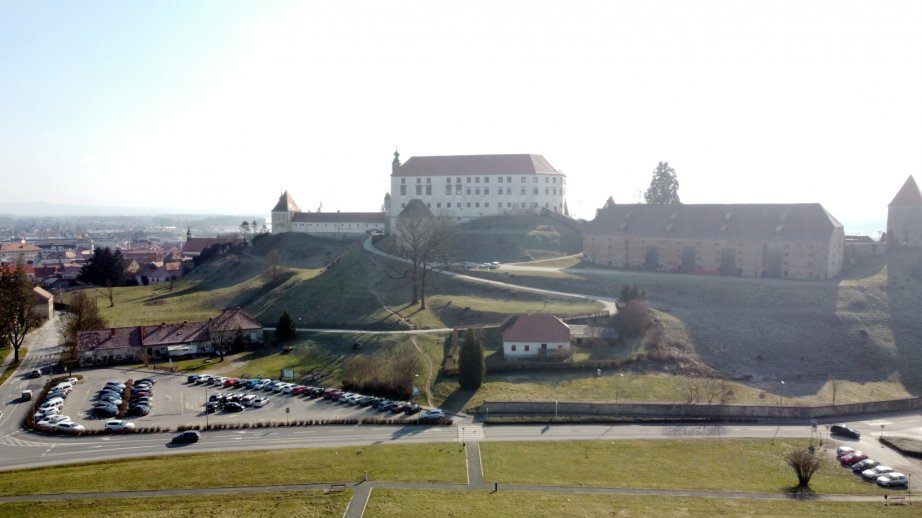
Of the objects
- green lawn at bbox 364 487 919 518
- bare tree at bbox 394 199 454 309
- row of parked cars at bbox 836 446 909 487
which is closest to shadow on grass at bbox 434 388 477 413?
green lawn at bbox 364 487 919 518

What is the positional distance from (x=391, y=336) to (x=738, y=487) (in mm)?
32893

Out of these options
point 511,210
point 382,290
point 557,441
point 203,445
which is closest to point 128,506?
point 203,445

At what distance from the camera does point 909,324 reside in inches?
2242

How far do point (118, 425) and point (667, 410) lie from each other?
3358 centimetres

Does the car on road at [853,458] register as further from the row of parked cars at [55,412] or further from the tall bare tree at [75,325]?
the tall bare tree at [75,325]

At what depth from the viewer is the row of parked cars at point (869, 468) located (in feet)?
108

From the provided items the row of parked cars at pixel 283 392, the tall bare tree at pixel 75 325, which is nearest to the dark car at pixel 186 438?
the row of parked cars at pixel 283 392

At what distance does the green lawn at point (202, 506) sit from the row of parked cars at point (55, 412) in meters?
12.3

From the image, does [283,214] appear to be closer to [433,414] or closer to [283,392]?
[283,392]

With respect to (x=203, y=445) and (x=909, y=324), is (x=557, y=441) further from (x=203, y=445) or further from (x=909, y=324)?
(x=909, y=324)

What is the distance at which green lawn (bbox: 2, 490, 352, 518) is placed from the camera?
28.0m

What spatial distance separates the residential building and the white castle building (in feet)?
63.9

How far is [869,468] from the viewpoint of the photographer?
1355 inches

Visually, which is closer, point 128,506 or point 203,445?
point 128,506
